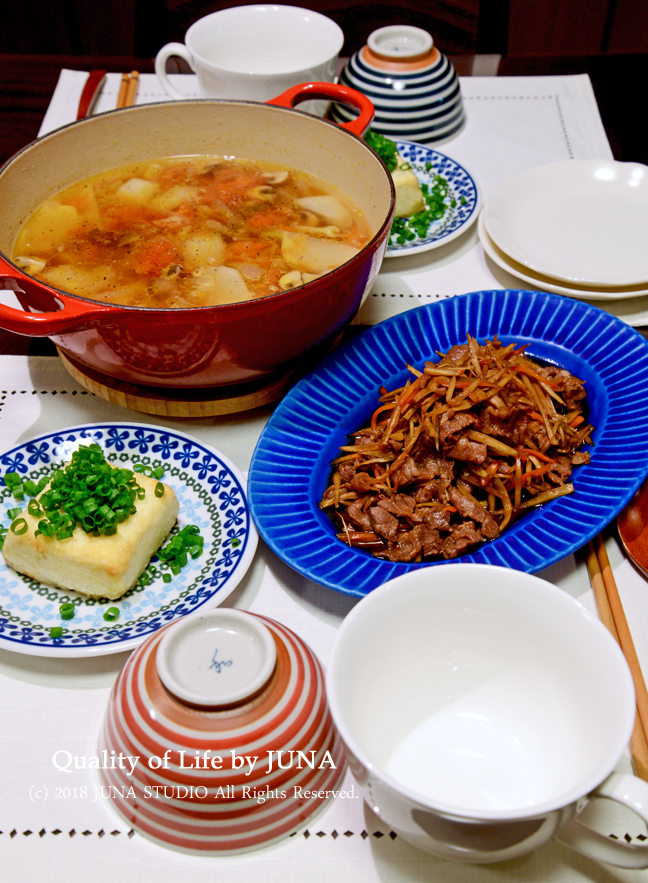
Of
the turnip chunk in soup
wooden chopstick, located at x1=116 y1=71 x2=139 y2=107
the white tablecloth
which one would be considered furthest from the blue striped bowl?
the white tablecloth

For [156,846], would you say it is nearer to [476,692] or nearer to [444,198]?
[476,692]

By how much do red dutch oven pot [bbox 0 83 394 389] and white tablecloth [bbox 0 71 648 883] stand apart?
163 millimetres

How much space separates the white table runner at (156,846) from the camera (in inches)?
37.0

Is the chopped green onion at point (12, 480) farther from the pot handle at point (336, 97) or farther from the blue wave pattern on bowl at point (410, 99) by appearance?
the blue wave pattern on bowl at point (410, 99)

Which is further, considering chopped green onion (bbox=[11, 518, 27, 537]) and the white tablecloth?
chopped green onion (bbox=[11, 518, 27, 537])

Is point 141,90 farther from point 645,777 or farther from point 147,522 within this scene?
point 645,777

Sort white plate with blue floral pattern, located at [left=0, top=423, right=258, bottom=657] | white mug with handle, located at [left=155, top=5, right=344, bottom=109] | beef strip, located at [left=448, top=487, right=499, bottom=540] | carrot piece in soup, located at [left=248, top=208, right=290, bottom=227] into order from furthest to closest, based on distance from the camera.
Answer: white mug with handle, located at [left=155, top=5, right=344, bottom=109], carrot piece in soup, located at [left=248, top=208, right=290, bottom=227], beef strip, located at [left=448, top=487, right=499, bottom=540], white plate with blue floral pattern, located at [left=0, top=423, right=258, bottom=657]

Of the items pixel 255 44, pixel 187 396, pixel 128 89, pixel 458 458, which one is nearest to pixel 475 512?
pixel 458 458

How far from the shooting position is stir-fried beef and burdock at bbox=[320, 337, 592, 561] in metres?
1.27

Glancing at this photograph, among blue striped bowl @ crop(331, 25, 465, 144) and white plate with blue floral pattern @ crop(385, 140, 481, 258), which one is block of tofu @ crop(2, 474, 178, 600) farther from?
blue striped bowl @ crop(331, 25, 465, 144)

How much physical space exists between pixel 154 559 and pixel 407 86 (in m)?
1.77

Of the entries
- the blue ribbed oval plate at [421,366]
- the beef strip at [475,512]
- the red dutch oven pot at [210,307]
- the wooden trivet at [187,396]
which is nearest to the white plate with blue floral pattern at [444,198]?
the red dutch oven pot at [210,307]

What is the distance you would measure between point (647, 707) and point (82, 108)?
2422 mm

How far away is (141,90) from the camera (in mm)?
2668
